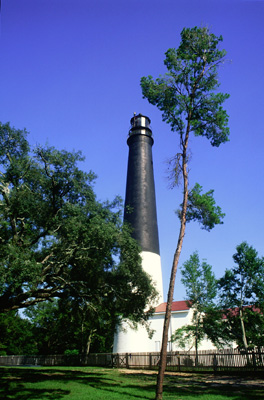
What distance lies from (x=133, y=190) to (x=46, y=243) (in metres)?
17.7

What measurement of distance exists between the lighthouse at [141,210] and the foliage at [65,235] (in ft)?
26.2

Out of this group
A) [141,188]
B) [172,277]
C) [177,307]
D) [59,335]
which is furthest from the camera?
[59,335]

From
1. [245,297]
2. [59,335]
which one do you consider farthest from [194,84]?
[59,335]

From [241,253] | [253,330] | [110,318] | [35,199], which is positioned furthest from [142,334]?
[35,199]

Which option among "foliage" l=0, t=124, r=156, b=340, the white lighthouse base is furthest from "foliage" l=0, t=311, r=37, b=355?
"foliage" l=0, t=124, r=156, b=340

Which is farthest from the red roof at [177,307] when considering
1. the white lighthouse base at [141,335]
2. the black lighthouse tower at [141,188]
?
the black lighthouse tower at [141,188]

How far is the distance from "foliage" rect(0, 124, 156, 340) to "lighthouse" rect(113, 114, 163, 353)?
26.2 feet

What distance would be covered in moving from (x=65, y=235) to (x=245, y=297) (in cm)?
1740

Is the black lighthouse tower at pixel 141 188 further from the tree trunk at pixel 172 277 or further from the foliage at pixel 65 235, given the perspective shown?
the tree trunk at pixel 172 277

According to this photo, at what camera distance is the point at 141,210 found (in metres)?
31.3

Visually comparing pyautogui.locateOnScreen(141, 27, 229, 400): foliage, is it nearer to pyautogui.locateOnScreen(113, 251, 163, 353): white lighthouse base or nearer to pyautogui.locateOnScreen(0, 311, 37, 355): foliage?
pyautogui.locateOnScreen(113, 251, 163, 353): white lighthouse base

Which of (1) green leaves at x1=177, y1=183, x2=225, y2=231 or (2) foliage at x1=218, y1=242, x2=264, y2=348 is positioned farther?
(2) foliage at x1=218, y1=242, x2=264, y2=348

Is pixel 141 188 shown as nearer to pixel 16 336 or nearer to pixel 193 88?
pixel 193 88

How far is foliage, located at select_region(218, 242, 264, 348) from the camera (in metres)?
23.6
